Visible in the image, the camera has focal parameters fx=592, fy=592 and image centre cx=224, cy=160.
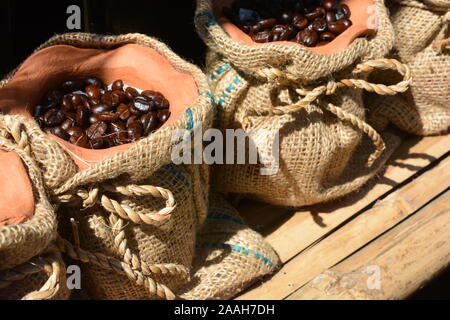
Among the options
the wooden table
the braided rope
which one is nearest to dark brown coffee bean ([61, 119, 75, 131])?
the braided rope

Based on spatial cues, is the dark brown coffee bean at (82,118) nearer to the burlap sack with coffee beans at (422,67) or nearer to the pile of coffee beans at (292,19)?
the pile of coffee beans at (292,19)

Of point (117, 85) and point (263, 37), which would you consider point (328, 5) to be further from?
point (117, 85)

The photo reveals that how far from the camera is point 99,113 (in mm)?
1363

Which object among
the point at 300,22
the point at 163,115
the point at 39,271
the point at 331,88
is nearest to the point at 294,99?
the point at 331,88

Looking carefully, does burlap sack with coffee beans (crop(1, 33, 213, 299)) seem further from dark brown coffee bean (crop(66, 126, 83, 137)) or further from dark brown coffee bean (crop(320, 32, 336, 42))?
dark brown coffee bean (crop(320, 32, 336, 42))

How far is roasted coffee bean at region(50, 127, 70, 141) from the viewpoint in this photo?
1285 mm

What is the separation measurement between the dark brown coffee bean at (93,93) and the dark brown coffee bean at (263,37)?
41cm

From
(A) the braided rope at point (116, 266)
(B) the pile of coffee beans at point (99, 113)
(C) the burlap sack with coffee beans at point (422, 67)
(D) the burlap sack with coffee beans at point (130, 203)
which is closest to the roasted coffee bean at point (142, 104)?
(B) the pile of coffee beans at point (99, 113)

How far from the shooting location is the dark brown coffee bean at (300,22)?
154 centimetres

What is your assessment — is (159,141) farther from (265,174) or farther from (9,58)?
(9,58)

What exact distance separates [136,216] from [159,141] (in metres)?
0.16

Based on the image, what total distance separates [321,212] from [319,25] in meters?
0.60
